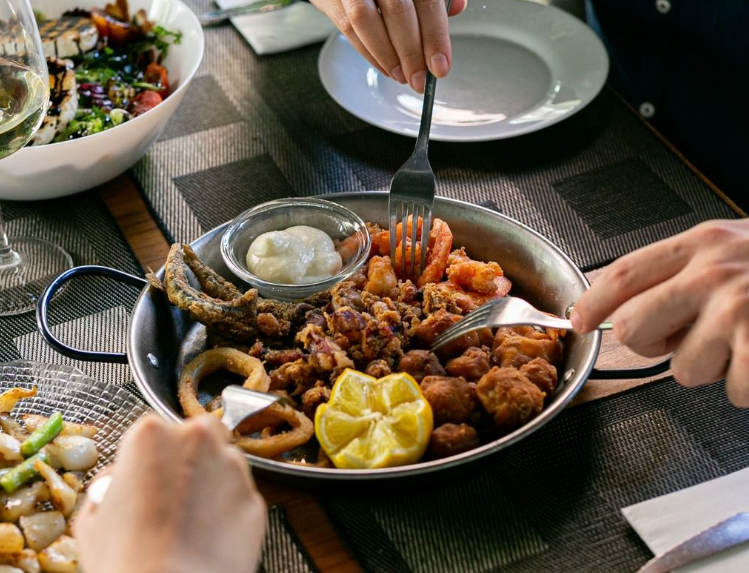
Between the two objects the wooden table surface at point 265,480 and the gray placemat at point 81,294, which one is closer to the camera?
the wooden table surface at point 265,480

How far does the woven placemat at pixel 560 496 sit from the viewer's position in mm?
1299

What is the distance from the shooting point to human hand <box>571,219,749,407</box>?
1170mm

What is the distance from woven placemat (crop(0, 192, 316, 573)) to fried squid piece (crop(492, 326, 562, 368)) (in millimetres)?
500

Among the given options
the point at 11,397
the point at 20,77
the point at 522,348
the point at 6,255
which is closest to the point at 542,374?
the point at 522,348

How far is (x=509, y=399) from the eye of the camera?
136 cm

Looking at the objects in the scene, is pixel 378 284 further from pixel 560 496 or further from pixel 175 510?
pixel 175 510

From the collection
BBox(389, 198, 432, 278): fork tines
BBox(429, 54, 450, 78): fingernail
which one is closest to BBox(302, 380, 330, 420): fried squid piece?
BBox(389, 198, 432, 278): fork tines

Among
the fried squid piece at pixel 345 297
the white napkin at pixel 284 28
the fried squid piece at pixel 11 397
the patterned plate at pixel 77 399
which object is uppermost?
the fried squid piece at pixel 345 297

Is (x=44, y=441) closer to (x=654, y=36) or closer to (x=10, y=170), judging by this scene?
(x=10, y=170)

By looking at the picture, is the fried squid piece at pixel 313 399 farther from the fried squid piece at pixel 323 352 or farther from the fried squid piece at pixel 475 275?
the fried squid piece at pixel 475 275

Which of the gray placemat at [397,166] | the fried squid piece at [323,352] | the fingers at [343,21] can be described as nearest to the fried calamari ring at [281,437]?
the fried squid piece at [323,352]

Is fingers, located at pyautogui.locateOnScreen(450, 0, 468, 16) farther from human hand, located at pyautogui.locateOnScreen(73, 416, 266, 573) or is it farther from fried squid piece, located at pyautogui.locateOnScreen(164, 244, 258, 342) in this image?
human hand, located at pyautogui.locateOnScreen(73, 416, 266, 573)

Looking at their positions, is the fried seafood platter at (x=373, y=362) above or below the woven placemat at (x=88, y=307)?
above

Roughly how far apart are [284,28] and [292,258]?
143 cm
